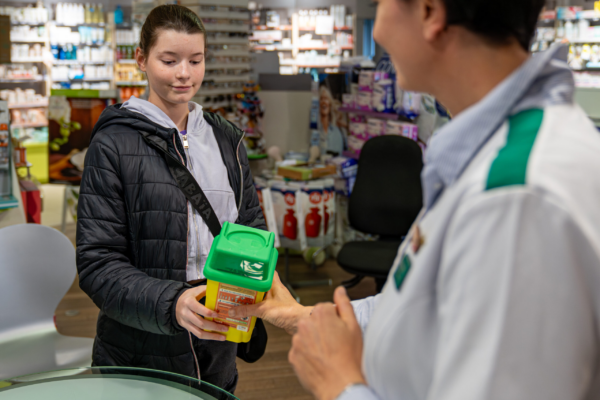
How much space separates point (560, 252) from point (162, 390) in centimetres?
125

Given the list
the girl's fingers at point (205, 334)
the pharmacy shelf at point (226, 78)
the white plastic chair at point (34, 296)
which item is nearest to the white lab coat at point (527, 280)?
the girl's fingers at point (205, 334)

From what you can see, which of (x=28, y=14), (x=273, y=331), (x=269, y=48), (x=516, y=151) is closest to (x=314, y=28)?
(x=269, y=48)

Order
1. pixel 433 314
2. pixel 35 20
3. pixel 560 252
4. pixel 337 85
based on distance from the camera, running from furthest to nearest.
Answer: pixel 35 20, pixel 337 85, pixel 433 314, pixel 560 252

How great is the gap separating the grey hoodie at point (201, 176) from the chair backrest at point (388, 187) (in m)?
2.31

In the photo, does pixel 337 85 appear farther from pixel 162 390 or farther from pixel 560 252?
pixel 560 252

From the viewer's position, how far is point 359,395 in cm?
69

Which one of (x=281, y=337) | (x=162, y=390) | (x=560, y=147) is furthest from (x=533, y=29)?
(x=281, y=337)

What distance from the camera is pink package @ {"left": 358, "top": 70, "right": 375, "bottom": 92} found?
4668 millimetres

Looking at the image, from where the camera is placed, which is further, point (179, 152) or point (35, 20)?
point (35, 20)

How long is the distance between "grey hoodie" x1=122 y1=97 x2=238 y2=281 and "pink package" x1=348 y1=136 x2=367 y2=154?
3196mm

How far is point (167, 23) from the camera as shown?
1.62 meters

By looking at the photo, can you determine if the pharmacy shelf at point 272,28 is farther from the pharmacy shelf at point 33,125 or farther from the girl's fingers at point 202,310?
the girl's fingers at point 202,310

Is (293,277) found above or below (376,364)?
below

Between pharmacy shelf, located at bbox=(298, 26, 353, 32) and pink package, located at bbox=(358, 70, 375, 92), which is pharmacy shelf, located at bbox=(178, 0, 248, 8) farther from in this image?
pharmacy shelf, located at bbox=(298, 26, 353, 32)
